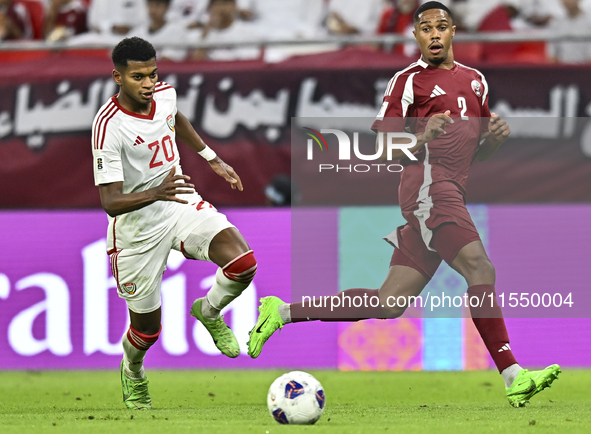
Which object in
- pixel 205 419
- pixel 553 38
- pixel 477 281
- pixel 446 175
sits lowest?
pixel 205 419

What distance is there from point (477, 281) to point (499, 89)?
3.71 metres

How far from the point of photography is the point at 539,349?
27.3 feet

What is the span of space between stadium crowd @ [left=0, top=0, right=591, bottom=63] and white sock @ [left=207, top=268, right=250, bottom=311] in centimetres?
396

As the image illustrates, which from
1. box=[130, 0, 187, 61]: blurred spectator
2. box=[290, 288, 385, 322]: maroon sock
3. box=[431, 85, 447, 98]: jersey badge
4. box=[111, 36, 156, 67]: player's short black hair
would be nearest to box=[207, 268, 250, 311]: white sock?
box=[290, 288, 385, 322]: maroon sock

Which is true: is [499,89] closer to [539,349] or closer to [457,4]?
[457,4]

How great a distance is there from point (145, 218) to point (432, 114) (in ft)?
6.30

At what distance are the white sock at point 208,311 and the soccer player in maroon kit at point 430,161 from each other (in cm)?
31

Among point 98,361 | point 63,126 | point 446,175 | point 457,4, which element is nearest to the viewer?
point 446,175

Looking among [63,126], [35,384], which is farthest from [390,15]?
[35,384]

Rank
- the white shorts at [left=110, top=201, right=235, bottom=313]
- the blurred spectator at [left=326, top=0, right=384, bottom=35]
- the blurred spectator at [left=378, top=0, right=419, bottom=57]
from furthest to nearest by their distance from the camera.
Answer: the blurred spectator at [left=326, top=0, right=384, bottom=35] → the blurred spectator at [left=378, top=0, right=419, bottom=57] → the white shorts at [left=110, top=201, right=235, bottom=313]

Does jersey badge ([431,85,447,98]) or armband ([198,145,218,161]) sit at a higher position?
jersey badge ([431,85,447,98])

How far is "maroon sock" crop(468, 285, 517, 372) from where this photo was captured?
5.52 metres

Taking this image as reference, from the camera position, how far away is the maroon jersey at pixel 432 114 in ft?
19.3

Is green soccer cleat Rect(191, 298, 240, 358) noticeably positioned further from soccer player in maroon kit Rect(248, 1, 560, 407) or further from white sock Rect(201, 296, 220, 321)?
soccer player in maroon kit Rect(248, 1, 560, 407)
